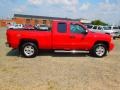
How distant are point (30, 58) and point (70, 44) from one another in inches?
87.8

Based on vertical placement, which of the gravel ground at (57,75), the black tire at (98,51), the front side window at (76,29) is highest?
the front side window at (76,29)

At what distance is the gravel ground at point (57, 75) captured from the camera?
7.60 m

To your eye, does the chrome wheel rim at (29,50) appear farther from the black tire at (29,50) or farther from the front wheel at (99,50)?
the front wheel at (99,50)

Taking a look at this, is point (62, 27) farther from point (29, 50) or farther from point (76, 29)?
point (29, 50)

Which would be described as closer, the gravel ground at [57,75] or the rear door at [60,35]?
the gravel ground at [57,75]

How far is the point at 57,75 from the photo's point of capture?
8.99 meters

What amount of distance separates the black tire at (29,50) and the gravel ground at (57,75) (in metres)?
0.58

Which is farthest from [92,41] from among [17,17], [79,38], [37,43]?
[17,17]

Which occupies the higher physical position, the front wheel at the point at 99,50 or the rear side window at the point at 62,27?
the rear side window at the point at 62,27

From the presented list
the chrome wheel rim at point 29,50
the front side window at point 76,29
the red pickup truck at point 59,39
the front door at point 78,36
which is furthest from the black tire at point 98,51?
the chrome wheel rim at point 29,50

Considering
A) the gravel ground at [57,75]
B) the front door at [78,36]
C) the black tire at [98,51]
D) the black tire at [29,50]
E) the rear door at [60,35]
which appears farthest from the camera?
the black tire at [98,51]

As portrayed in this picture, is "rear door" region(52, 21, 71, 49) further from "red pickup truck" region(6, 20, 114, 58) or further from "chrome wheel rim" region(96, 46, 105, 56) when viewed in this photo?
"chrome wheel rim" region(96, 46, 105, 56)

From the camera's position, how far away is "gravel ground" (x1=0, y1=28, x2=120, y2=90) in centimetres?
760

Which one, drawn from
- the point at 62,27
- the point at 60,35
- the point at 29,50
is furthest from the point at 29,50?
the point at 62,27
